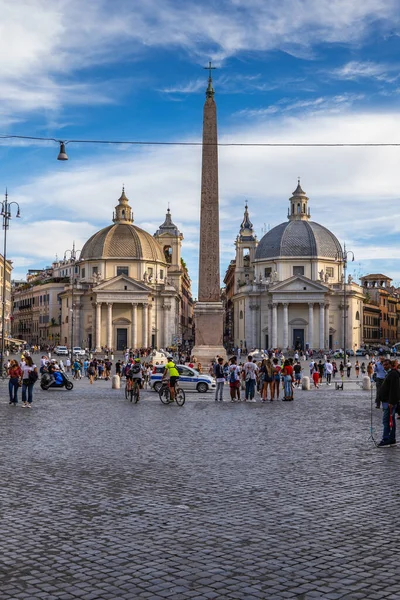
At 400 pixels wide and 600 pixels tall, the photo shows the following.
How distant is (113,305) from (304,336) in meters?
21.7

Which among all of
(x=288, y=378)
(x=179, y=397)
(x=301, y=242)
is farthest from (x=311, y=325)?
(x=179, y=397)

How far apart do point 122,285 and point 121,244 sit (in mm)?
7193

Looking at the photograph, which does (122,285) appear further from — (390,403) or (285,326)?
(390,403)

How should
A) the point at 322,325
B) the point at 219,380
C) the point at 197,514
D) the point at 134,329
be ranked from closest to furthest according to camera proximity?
1. the point at 197,514
2. the point at 219,380
3. the point at 134,329
4. the point at 322,325

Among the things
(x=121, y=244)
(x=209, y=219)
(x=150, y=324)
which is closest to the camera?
(x=209, y=219)

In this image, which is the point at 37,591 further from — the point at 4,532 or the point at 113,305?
the point at 113,305

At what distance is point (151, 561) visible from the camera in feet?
19.6

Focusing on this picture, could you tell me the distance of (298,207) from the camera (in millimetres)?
100188

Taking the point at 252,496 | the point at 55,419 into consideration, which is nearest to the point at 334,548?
the point at 252,496

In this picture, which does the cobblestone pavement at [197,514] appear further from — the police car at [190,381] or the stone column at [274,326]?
the stone column at [274,326]

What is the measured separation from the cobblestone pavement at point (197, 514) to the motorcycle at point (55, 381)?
1590 cm

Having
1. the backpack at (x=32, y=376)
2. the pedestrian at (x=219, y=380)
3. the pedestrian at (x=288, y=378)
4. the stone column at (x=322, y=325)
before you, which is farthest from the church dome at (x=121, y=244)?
the backpack at (x=32, y=376)

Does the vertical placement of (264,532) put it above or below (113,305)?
below

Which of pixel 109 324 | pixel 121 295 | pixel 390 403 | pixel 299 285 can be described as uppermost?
pixel 299 285
